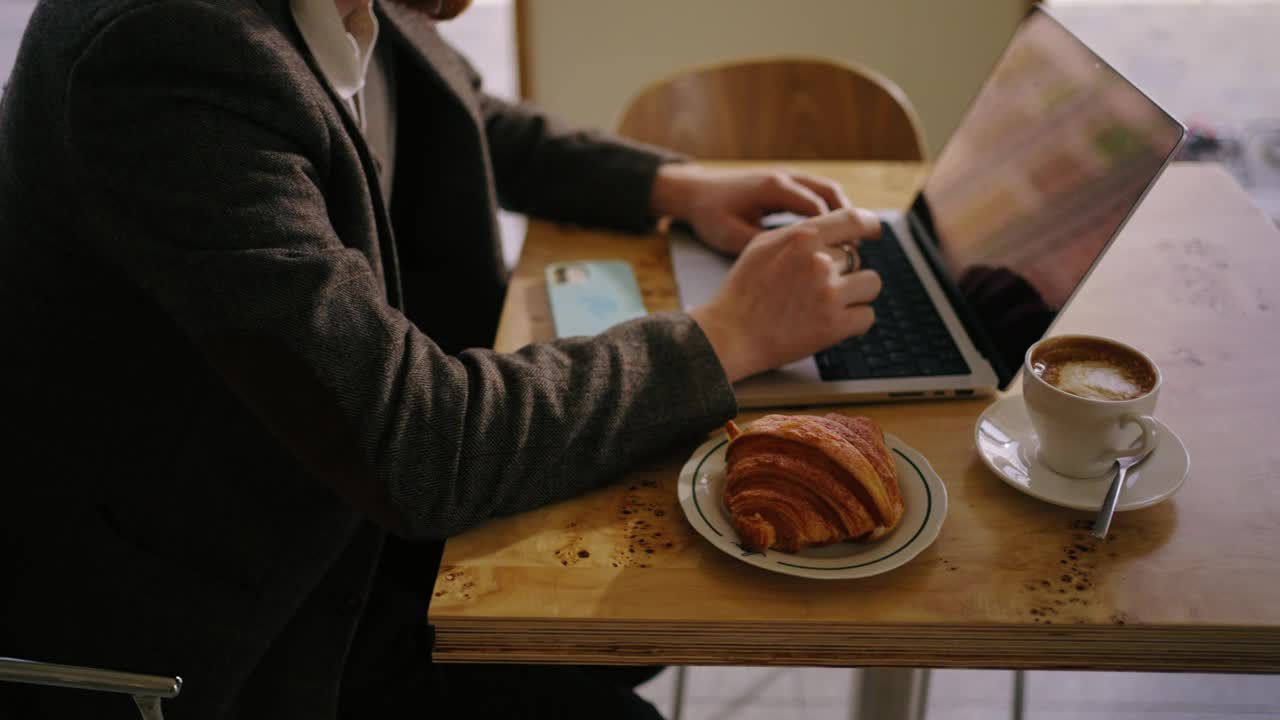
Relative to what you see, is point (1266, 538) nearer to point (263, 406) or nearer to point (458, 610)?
point (458, 610)

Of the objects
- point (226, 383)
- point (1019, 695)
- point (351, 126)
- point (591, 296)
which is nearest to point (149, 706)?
point (226, 383)

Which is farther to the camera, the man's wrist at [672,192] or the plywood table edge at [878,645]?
the man's wrist at [672,192]

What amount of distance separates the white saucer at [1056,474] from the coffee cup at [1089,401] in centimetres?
1

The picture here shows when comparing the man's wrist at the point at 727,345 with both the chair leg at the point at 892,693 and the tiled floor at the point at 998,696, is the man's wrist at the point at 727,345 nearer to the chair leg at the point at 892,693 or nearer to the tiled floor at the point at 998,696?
the chair leg at the point at 892,693

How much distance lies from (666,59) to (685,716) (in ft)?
5.39

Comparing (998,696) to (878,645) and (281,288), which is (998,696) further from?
(281,288)

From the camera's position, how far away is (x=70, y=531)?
30.7 inches

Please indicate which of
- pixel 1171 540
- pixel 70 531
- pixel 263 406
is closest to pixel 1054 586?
pixel 1171 540

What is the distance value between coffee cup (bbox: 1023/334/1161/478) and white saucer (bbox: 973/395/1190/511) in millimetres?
10

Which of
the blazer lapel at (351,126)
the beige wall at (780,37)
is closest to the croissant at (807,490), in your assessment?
the blazer lapel at (351,126)

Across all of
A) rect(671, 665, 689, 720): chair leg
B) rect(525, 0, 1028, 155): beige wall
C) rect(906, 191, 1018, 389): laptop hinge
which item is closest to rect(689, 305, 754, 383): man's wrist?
rect(906, 191, 1018, 389): laptop hinge

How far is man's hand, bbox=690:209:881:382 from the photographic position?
0.83 metres

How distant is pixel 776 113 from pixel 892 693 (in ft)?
3.06

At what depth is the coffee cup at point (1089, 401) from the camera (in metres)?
0.68
